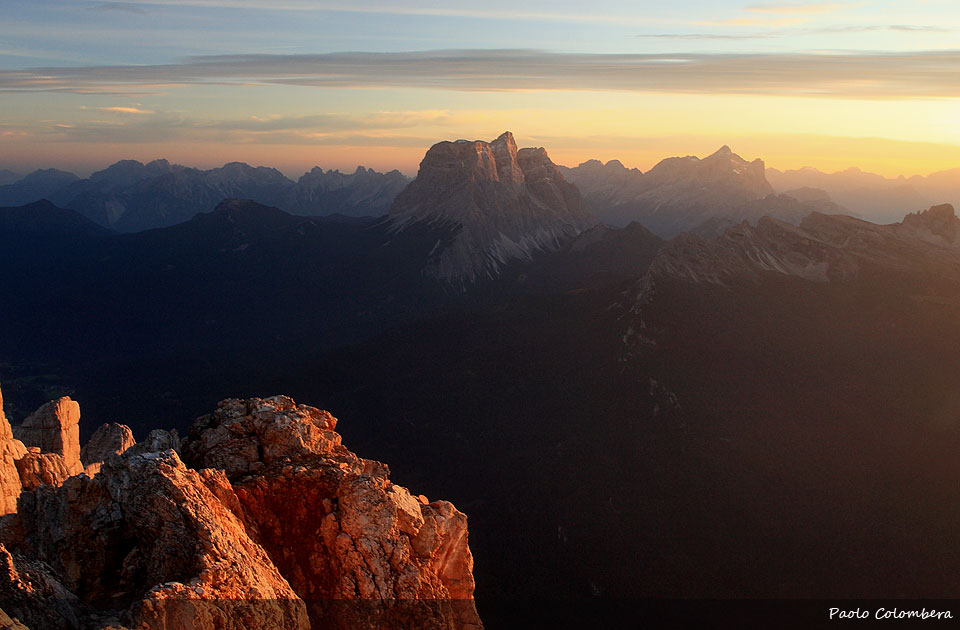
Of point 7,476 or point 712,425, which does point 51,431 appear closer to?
point 7,476

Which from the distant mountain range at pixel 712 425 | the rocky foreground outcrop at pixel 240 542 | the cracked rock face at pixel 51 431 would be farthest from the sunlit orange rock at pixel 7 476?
the distant mountain range at pixel 712 425

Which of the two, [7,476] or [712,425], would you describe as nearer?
[7,476]

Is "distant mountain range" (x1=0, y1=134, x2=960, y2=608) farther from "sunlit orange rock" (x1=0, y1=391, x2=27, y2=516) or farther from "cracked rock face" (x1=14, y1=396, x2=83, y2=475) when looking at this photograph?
"sunlit orange rock" (x1=0, y1=391, x2=27, y2=516)

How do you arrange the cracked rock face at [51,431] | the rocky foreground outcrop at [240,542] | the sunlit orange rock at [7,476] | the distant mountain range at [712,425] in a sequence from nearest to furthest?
the rocky foreground outcrop at [240,542]
the sunlit orange rock at [7,476]
the cracked rock face at [51,431]
the distant mountain range at [712,425]

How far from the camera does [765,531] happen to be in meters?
105

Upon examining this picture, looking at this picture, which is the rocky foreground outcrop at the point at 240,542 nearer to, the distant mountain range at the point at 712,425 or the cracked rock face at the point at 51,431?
the cracked rock face at the point at 51,431

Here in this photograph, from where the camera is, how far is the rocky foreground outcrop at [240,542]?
19.5m

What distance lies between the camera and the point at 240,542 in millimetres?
22984

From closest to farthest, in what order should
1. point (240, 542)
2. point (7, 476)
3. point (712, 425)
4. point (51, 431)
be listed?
point (240, 542) → point (7, 476) → point (51, 431) → point (712, 425)

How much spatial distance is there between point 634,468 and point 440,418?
5611 centimetres

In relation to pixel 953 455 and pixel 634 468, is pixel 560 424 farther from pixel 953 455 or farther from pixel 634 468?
pixel 953 455

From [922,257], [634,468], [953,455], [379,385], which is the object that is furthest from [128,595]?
[922,257]

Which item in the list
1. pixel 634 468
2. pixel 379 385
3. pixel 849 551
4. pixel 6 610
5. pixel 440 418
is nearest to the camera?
pixel 6 610

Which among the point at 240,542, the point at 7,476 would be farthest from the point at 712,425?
the point at 240,542
